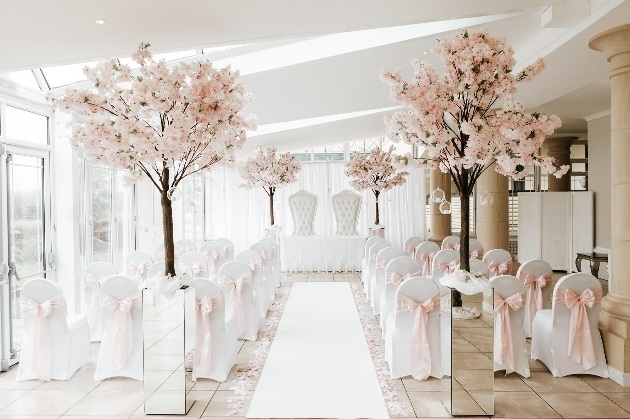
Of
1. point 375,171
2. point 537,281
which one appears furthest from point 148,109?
point 375,171

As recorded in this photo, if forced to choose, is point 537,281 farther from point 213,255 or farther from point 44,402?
point 44,402

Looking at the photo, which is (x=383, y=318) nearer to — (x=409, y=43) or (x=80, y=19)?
(x=409, y=43)

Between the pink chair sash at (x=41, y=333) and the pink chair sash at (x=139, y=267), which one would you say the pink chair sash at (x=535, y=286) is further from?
the pink chair sash at (x=41, y=333)

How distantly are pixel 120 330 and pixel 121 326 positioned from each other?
41 millimetres

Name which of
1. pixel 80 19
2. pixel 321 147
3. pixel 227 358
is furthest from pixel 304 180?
pixel 80 19

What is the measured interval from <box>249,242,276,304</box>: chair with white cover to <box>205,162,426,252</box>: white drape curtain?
575 cm

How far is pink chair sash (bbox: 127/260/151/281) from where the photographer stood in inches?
253

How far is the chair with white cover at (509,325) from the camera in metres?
4.40

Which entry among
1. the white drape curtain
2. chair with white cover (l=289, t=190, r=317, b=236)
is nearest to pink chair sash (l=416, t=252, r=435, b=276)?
chair with white cover (l=289, t=190, r=317, b=236)

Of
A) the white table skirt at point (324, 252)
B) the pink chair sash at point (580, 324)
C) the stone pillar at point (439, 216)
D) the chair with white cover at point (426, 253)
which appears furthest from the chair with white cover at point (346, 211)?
the pink chair sash at point (580, 324)

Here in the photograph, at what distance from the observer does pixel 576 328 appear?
4.44 metres

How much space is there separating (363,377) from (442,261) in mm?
2293

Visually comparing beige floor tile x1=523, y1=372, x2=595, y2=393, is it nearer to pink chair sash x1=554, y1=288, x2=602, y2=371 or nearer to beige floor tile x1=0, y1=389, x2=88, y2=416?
pink chair sash x1=554, y1=288, x2=602, y2=371

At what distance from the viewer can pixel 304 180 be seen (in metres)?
14.0
